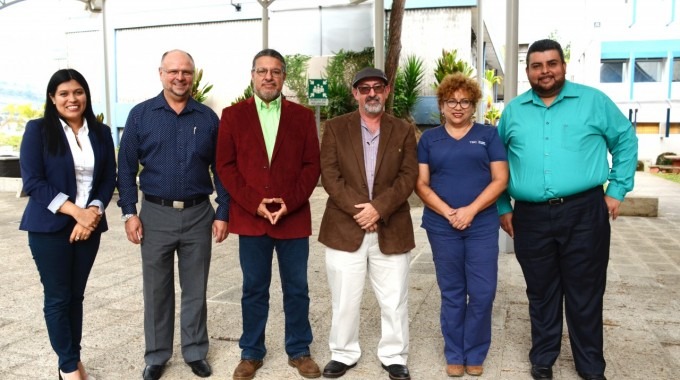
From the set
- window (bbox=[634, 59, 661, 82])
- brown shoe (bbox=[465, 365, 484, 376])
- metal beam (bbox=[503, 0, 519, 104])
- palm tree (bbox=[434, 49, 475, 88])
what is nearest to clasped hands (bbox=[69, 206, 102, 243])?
brown shoe (bbox=[465, 365, 484, 376])

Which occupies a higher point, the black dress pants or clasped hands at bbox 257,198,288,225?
clasped hands at bbox 257,198,288,225

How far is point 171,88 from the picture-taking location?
3568mm

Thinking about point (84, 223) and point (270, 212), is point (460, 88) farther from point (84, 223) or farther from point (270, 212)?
point (84, 223)

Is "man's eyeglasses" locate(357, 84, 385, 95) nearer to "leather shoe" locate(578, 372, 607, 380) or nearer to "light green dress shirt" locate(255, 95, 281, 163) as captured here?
"light green dress shirt" locate(255, 95, 281, 163)

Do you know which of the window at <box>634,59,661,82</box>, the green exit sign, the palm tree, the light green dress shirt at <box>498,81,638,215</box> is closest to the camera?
the light green dress shirt at <box>498,81,638,215</box>

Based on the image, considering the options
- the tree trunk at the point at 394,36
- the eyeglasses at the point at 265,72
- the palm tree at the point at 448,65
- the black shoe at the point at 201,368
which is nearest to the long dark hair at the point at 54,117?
the eyeglasses at the point at 265,72

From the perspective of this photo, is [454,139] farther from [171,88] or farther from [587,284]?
[171,88]

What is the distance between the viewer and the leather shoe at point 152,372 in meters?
3.62

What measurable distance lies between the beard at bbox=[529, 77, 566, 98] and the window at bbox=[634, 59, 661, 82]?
34630 mm

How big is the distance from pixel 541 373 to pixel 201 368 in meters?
1.97

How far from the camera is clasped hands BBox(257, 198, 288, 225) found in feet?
11.6

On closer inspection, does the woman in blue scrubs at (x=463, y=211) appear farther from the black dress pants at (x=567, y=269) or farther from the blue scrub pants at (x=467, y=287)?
the black dress pants at (x=567, y=269)

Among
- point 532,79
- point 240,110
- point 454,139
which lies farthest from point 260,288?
point 532,79

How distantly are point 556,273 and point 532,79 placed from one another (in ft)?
3.70
